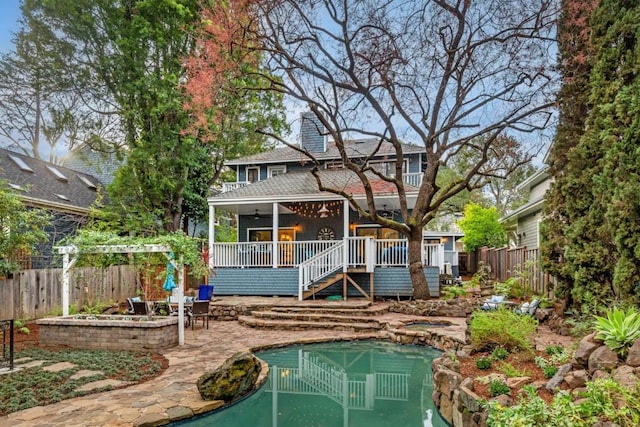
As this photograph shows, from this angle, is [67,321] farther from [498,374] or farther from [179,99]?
[179,99]

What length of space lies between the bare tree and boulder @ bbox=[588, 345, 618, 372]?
8883 mm

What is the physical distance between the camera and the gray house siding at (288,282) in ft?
45.7

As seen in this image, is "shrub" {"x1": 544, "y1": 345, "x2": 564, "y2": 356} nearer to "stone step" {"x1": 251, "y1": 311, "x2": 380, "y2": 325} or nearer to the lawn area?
"stone step" {"x1": 251, "y1": 311, "x2": 380, "y2": 325}

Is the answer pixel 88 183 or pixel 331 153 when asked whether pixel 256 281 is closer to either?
pixel 331 153

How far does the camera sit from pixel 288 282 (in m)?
14.5

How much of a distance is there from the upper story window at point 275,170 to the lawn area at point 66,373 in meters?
11.7

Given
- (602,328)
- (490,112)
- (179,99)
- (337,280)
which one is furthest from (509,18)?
(179,99)

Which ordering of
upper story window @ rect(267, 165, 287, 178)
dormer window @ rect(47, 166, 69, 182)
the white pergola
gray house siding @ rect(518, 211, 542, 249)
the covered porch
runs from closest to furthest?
the white pergola
the covered porch
gray house siding @ rect(518, 211, 542, 249)
dormer window @ rect(47, 166, 69, 182)
upper story window @ rect(267, 165, 287, 178)

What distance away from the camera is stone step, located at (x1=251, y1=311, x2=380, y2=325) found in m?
11.1

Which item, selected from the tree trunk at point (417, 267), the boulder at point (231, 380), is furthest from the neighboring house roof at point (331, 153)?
the boulder at point (231, 380)

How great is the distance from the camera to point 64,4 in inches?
603

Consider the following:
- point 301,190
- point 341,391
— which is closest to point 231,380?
point 341,391

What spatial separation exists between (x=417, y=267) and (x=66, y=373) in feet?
32.2

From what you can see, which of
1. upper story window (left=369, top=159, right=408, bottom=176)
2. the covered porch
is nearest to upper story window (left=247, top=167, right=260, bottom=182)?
the covered porch
